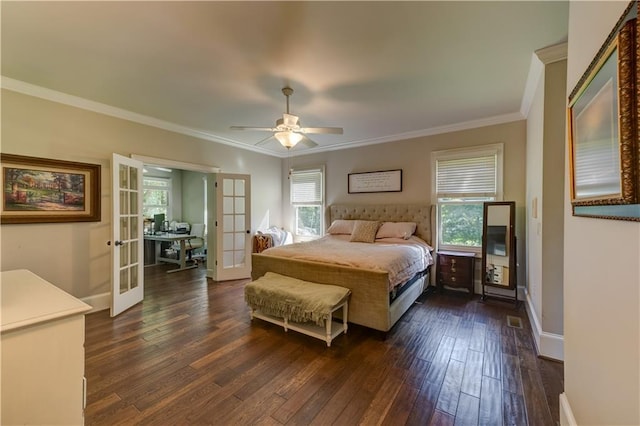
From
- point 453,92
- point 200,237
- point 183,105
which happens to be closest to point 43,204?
point 183,105

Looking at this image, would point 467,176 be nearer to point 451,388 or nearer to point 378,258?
point 378,258

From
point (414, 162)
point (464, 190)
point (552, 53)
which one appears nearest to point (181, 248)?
point (414, 162)

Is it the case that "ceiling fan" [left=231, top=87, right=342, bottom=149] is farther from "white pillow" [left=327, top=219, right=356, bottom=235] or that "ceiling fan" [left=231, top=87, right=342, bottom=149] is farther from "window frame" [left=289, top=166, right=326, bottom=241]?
"window frame" [left=289, top=166, right=326, bottom=241]

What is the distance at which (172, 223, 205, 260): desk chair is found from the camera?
5.91 metres

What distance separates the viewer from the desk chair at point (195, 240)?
5.91 meters

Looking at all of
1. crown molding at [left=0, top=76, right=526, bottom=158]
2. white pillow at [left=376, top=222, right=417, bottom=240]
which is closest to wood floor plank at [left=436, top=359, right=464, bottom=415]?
white pillow at [left=376, top=222, right=417, bottom=240]

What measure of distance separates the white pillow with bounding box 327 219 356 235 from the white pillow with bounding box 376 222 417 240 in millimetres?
585

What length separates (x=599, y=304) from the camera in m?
1.07

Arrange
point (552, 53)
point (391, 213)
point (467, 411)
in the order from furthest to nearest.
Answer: point (391, 213) < point (552, 53) < point (467, 411)

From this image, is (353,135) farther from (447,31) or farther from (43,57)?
(43,57)

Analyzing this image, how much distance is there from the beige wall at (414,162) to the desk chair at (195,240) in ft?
7.37

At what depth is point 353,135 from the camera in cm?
461

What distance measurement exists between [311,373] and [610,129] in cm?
221

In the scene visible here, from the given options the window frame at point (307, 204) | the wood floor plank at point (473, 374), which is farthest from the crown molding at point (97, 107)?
the wood floor plank at point (473, 374)
